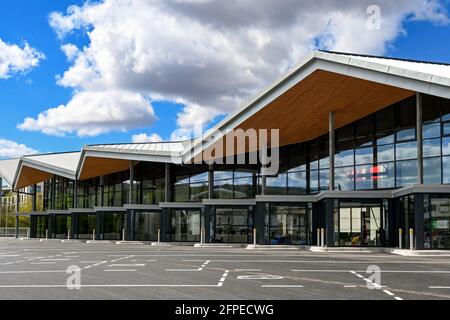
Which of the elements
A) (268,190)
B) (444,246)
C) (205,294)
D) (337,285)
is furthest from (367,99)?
(205,294)

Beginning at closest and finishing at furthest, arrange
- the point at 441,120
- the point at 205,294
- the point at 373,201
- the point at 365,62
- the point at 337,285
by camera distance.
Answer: the point at 205,294
the point at 337,285
the point at 365,62
the point at 441,120
the point at 373,201

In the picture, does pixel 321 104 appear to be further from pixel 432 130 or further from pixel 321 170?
pixel 321 170

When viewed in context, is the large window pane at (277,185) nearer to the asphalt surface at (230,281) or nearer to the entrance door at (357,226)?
the entrance door at (357,226)

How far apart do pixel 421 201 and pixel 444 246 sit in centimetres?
206

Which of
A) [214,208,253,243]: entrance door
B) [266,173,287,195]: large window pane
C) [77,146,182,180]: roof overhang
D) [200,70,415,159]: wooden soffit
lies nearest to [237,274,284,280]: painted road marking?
[200,70,415,159]: wooden soffit

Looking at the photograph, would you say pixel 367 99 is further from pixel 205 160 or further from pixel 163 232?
pixel 163 232

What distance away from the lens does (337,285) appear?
537 inches

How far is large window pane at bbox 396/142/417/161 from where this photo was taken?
2914 cm

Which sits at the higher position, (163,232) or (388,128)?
(388,128)

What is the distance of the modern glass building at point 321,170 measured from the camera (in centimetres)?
2589

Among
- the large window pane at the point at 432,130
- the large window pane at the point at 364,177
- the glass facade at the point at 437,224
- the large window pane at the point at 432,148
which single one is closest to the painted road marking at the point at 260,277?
the glass facade at the point at 437,224

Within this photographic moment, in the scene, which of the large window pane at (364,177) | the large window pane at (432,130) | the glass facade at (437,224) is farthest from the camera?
the large window pane at (364,177)

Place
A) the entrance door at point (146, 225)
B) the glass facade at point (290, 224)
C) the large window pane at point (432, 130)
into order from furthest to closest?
the entrance door at point (146, 225) → the glass facade at point (290, 224) → the large window pane at point (432, 130)

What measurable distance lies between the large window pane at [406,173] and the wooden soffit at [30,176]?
41.2 meters
